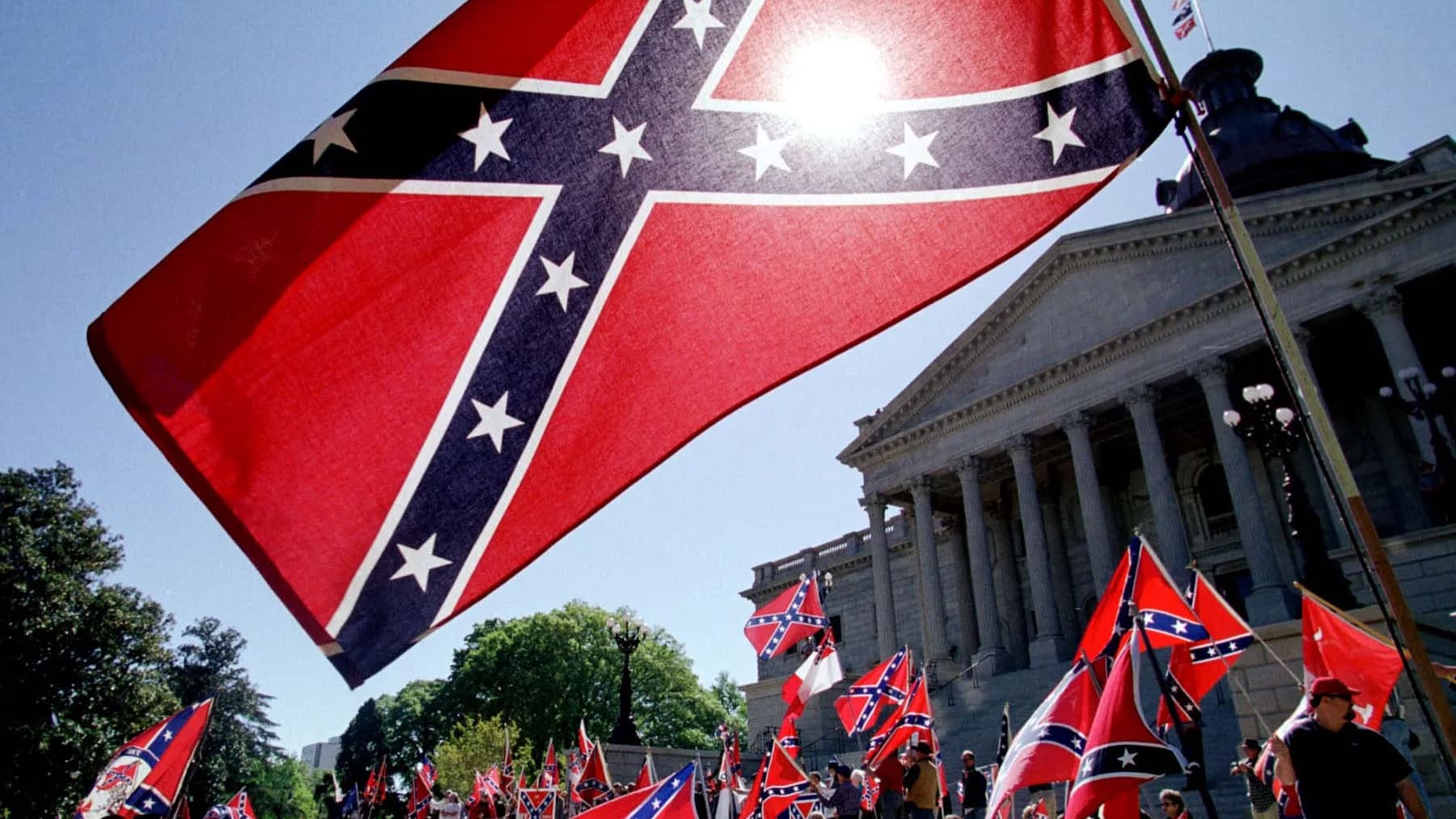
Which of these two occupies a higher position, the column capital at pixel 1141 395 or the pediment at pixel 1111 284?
the pediment at pixel 1111 284

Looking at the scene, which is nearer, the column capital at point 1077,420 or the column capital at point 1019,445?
the column capital at point 1077,420

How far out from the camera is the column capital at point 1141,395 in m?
25.9

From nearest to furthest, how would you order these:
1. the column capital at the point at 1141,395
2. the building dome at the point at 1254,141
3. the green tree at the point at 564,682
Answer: the column capital at the point at 1141,395
the building dome at the point at 1254,141
the green tree at the point at 564,682

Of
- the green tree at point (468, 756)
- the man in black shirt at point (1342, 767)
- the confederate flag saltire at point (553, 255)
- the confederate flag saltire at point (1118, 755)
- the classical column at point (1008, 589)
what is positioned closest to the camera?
the confederate flag saltire at point (553, 255)

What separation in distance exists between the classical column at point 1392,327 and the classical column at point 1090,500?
25.9ft

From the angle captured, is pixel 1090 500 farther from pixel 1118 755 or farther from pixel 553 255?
pixel 553 255

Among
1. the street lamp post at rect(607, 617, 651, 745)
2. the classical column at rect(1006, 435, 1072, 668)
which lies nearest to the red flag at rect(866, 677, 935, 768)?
the street lamp post at rect(607, 617, 651, 745)

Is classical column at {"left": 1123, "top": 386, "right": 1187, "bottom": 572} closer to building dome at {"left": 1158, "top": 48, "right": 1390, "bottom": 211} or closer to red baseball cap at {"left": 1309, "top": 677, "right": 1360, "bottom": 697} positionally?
building dome at {"left": 1158, "top": 48, "right": 1390, "bottom": 211}

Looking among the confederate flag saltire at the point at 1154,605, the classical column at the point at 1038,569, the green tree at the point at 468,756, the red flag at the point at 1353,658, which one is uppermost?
the classical column at the point at 1038,569

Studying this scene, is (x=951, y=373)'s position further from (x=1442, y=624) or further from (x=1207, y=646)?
(x=1207, y=646)

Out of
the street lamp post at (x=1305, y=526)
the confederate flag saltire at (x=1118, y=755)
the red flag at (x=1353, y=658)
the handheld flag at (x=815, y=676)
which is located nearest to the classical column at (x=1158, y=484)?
the street lamp post at (x=1305, y=526)

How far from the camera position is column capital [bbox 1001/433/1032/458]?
2875 centimetres

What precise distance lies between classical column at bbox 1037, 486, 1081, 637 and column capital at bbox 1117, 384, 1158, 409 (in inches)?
212

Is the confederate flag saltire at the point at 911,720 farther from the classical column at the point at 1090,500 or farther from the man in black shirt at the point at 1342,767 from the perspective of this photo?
the classical column at the point at 1090,500
